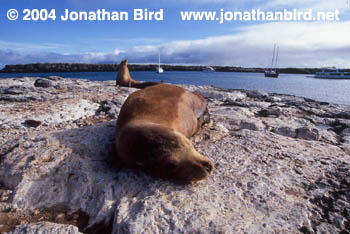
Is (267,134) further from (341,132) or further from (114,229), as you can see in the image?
(114,229)

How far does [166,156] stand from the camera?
238 cm

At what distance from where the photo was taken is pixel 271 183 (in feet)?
7.84

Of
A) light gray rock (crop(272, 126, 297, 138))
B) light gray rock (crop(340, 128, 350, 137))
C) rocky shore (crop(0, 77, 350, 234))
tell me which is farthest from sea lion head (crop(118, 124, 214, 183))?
light gray rock (crop(340, 128, 350, 137))

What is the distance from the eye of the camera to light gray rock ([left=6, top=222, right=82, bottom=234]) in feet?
6.18

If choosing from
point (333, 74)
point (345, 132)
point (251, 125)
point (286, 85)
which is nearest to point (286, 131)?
point (251, 125)

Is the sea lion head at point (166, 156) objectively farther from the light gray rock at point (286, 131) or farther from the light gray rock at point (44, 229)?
the light gray rock at point (286, 131)

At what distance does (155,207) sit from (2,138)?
121 inches

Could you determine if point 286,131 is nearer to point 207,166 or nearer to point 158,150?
point 207,166

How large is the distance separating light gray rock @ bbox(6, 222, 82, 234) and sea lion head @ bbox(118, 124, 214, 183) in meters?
0.86

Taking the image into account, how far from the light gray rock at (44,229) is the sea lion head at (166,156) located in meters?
0.86

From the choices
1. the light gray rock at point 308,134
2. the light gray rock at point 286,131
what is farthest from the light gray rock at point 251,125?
the light gray rock at point 308,134

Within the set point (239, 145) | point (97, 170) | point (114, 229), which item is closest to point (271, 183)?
point (239, 145)

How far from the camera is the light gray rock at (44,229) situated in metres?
1.88

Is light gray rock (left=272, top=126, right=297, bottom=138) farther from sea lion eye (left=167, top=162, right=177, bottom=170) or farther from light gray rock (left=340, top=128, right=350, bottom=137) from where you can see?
sea lion eye (left=167, top=162, right=177, bottom=170)
